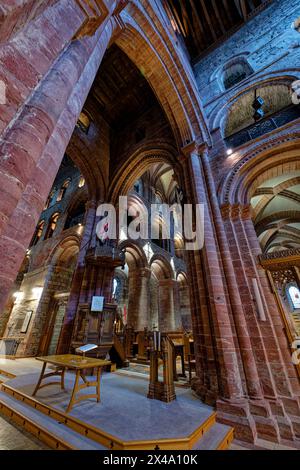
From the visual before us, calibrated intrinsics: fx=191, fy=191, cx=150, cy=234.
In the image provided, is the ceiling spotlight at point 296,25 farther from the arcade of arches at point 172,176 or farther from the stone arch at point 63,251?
the stone arch at point 63,251

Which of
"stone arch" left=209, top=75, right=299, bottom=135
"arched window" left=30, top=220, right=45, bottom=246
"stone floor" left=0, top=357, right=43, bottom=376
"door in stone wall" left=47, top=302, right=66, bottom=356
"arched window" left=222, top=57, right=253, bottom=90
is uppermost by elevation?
"arched window" left=222, top=57, right=253, bottom=90

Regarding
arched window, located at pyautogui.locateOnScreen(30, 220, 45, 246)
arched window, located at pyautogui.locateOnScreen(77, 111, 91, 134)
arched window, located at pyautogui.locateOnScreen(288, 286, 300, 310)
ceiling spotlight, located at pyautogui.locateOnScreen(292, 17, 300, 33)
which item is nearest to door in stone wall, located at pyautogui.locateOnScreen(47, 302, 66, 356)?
arched window, located at pyautogui.locateOnScreen(30, 220, 45, 246)

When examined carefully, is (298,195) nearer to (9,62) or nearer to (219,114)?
(219,114)

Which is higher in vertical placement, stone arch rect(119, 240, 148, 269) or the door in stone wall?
stone arch rect(119, 240, 148, 269)

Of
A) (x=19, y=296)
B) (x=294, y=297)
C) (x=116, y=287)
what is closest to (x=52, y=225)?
(x=19, y=296)

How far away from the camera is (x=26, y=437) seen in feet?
8.43

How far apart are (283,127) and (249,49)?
227 inches

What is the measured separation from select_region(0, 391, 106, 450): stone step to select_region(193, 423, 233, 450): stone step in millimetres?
1228

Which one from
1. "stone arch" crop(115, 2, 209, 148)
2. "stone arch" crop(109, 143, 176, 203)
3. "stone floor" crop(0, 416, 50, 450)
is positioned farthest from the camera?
"stone arch" crop(109, 143, 176, 203)

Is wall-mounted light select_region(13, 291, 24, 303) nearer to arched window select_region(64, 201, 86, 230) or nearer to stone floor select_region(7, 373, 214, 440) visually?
→ arched window select_region(64, 201, 86, 230)

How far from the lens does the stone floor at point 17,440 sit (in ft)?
7.70

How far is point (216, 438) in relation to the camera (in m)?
2.60

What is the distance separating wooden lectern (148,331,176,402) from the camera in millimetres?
3588

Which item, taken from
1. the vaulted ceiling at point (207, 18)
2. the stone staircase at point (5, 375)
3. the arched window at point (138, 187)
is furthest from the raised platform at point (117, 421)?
the vaulted ceiling at point (207, 18)
